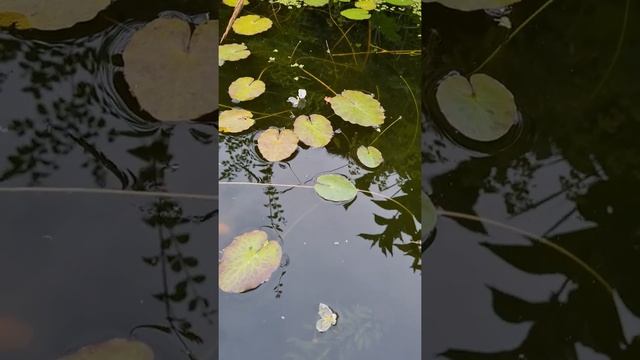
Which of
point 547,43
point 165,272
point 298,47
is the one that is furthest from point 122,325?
point 547,43

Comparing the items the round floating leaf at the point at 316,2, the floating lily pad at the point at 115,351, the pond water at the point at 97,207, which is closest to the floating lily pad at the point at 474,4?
the round floating leaf at the point at 316,2

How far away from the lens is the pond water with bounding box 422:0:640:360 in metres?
0.99

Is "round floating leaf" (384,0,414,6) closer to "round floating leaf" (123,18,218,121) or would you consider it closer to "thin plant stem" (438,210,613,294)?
"round floating leaf" (123,18,218,121)

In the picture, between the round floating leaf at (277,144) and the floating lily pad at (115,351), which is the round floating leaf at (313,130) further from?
the floating lily pad at (115,351)

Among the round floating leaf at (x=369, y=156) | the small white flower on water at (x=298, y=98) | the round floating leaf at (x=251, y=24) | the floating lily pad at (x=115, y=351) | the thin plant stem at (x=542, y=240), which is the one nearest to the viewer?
the floating lily pad at (x=115, y=351)

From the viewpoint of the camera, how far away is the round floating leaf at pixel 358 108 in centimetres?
125

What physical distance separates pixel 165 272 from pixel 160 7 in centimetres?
65

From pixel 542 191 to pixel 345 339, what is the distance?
48 cm

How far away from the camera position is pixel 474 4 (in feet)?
4.87

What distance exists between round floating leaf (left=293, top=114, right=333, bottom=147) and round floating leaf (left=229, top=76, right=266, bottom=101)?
111 mm

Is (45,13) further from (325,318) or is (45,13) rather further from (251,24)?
(325,318)

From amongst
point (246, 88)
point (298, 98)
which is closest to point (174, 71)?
point (246, 88)

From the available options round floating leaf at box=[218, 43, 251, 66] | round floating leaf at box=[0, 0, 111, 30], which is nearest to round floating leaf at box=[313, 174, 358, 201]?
round floating leaf at box=[218, 43, 251, 66]

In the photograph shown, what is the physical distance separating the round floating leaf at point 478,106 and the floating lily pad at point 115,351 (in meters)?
0.69
